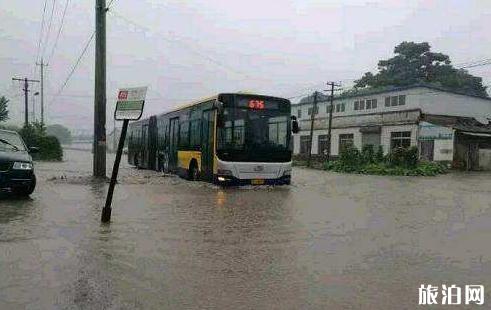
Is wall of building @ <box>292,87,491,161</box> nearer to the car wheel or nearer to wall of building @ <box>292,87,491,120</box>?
wall of building @ <box>292,87,491,120</box>

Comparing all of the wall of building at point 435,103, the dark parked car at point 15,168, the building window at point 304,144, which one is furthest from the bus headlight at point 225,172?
the building window at point 304,144

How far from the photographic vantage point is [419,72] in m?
65.6

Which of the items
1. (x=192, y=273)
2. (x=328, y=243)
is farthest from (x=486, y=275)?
(x=192, y=273)

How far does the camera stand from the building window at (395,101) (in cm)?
4541

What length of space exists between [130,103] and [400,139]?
123 ft

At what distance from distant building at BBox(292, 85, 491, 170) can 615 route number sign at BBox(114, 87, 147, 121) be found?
110ft

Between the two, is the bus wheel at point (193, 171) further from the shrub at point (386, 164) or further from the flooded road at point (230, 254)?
the shrub at point (386, 164)

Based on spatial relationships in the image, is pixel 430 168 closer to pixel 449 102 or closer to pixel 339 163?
pixel 339 163

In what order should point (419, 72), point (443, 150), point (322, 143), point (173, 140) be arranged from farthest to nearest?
point (419, 72), point (322, 143), point (443, 150), point (173, 140)

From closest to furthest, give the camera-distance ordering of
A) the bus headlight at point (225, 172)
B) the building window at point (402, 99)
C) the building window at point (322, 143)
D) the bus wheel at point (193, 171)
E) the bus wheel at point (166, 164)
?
1. the bus headlight at point (225, 172)
2. the bus wheel at point (193, 171)
3. the bus wheel at point (166, 164)
4. the building window at point (402, 99)
5. the building window at point (322, 143)

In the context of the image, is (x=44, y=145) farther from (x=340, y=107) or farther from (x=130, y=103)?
(x=130, y=103)

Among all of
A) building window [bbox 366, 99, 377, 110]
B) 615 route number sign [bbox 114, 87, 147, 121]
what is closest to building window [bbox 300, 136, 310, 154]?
building window [bbox 366, 99, 377, 110]

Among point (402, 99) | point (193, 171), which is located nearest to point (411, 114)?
point (402, 99)

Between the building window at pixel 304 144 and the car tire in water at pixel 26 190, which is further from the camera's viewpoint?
the building window at pixel 304 144
